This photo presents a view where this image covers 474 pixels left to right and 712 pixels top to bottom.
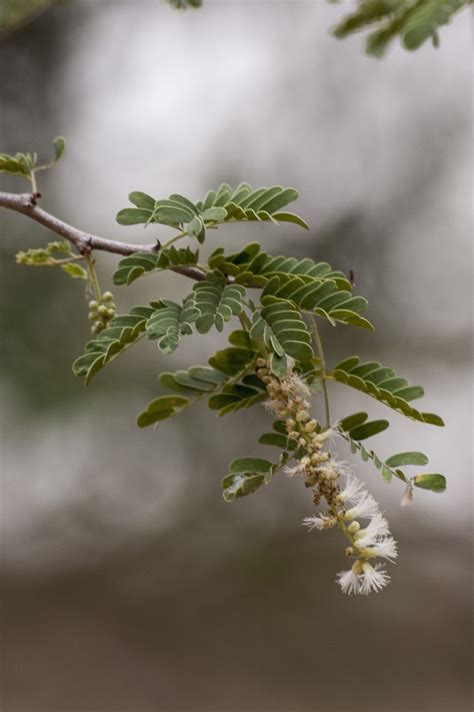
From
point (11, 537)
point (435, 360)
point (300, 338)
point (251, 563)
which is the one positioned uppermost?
point (435, 360)

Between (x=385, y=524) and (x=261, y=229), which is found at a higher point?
(x=261, y=229)

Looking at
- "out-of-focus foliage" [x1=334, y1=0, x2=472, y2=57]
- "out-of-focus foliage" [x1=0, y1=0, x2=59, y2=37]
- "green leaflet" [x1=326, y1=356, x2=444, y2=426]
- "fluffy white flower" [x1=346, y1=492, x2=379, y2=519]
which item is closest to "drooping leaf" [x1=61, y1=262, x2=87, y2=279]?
"green leaflet" [x1=326, y1=356, x2=444, y2=426]

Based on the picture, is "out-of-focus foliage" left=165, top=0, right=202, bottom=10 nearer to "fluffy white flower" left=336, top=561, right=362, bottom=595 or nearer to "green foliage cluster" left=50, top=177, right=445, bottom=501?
"green foliage cluster" left=50, top=177, right=445, bottom=501

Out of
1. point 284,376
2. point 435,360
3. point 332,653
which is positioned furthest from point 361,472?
point 284,376

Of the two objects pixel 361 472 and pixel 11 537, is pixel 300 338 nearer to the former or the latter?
pixel 361 472

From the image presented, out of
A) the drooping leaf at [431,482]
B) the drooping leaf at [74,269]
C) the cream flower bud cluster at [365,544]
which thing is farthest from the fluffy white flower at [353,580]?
the drooping leaf at [74,269]

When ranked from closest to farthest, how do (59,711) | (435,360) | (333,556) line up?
1. (59,711)
2. (435,360)
3. (333,556)
